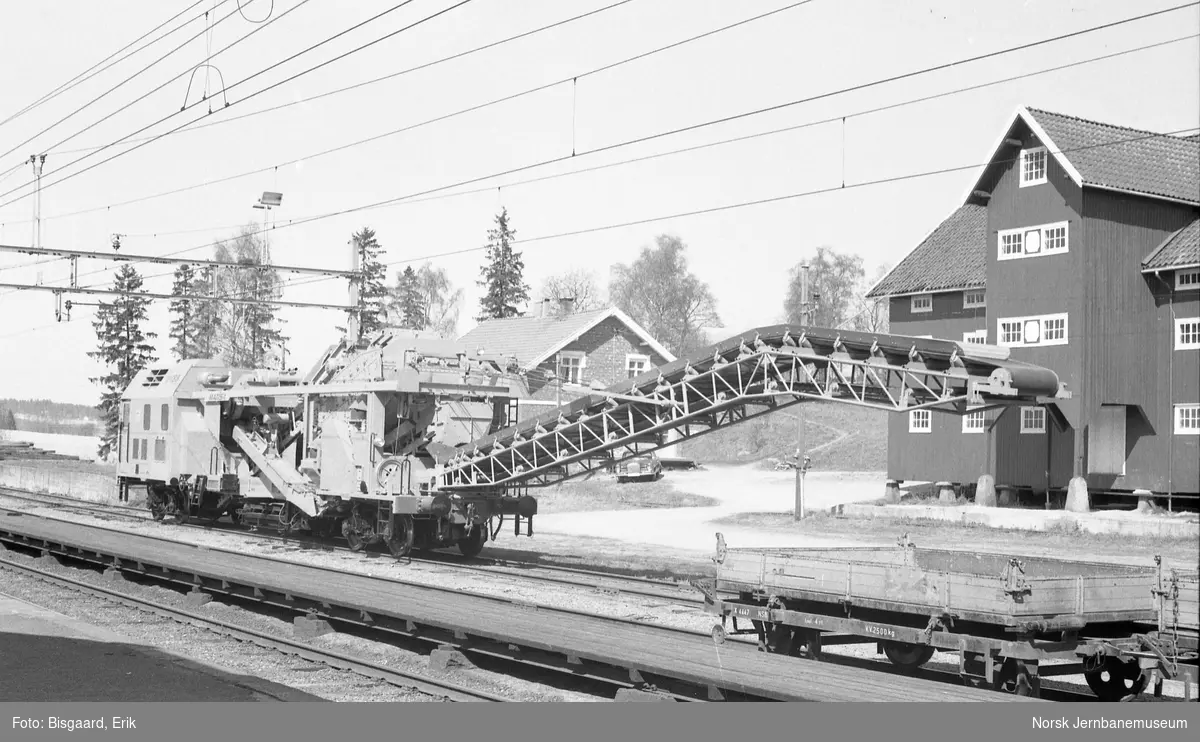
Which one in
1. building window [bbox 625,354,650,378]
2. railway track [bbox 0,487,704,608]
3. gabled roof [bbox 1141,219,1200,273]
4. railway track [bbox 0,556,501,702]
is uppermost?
gabled roof [bbox 1141,219,1200,273]

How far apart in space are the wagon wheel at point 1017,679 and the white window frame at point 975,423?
2930 cm

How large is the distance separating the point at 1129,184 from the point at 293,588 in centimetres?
2762

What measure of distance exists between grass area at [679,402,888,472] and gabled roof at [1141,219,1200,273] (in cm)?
3179

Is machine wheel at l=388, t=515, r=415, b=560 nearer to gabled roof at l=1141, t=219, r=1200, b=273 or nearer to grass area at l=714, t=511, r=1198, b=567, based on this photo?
grass area at l=714, t=511, r=1198, b=567

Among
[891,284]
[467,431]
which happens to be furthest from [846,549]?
[891,284]

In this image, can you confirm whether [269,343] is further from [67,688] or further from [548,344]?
[67,688]

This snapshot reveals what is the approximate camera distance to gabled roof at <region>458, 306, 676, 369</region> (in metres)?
55.4

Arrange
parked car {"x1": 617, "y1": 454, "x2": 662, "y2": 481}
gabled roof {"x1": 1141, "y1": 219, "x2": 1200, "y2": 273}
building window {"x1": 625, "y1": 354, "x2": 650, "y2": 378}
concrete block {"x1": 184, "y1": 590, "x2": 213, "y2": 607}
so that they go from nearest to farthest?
concrete block {"x1": 184, "y1": 590, "x2": 213, "y2": 607}
gabled roof {"x1": 1141, "y1": 219, "x2": 1200, "y2": 273}
parked car {"x1": 617, "y1": 454, "x2": 662, "y2": 481}
building window {"x1": 625, "y1": 354, "x2": 650, "y2": 378}

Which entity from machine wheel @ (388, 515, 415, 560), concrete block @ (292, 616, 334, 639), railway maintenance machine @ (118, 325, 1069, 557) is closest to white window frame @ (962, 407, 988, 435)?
railway maintenance machine @ (118, 325, 1069, 557)

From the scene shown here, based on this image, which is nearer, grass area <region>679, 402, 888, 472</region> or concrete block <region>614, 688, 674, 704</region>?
concrete block <region>614, 688, 674, 704</region>

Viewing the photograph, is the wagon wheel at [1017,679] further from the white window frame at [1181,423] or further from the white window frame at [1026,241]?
the white window frame at [1026,241]

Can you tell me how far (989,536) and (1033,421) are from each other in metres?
7.10
